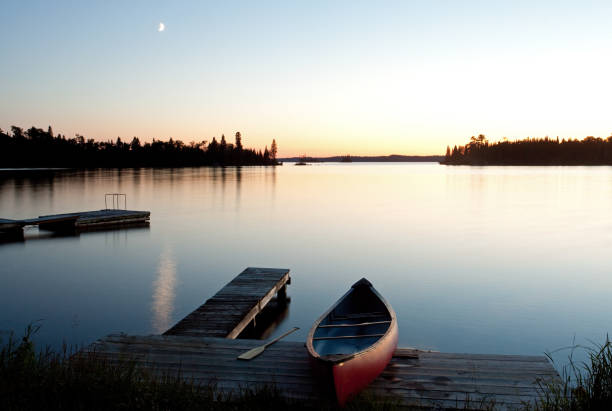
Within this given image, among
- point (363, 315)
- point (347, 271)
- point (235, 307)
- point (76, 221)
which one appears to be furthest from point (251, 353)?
point (76, 221)

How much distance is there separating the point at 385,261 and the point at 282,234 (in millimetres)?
8345

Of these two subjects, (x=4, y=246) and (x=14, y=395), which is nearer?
(x=14, y=395)

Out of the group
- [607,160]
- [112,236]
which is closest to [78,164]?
[112,236]

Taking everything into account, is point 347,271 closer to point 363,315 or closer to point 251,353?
point 363,315

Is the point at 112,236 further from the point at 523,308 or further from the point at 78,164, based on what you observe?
the point at 78,164

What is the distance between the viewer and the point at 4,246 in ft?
69.6

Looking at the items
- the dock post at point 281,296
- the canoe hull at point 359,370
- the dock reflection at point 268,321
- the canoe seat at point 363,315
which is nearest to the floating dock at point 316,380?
the canoe hull at point 359,370

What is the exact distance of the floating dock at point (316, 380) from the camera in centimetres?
562

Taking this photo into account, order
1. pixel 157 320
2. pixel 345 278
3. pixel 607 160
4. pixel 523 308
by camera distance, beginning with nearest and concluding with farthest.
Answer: pixel 157 320 → pixel 523 308 → pixel 345 278 → pixel 607 160

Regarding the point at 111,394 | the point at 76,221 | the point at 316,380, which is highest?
the point at 111,394

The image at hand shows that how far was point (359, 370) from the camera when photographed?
224 inches

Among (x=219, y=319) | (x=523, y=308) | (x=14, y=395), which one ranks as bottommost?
(x=523, y=308)

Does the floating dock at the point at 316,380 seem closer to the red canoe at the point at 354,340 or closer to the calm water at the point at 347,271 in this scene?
the red canoe at the point at 354,340

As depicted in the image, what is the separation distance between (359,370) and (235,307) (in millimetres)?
5058
